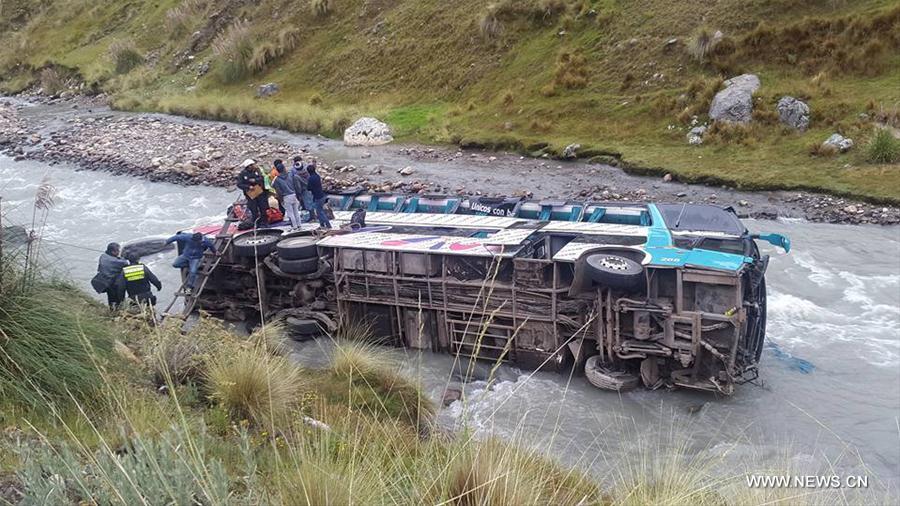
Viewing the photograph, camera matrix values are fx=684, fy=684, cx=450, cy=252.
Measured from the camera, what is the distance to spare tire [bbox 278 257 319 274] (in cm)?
1280

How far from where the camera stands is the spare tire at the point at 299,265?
1280 cm

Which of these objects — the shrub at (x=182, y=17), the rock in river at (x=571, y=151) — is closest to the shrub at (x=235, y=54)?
the shrub at (x=182, y=17)

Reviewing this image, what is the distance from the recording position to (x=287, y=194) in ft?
45.9

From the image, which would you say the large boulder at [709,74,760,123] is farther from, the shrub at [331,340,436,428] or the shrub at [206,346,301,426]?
the shrub at [206,346,301,426]

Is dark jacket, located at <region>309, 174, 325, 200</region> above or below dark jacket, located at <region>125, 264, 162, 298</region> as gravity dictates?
above

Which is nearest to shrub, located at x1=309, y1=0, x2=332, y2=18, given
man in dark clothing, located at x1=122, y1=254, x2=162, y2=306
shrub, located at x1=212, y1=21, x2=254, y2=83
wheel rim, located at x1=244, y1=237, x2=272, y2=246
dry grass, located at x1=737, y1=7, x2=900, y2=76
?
shrub, located at x1=212, y1=21, x2=254, y2=83

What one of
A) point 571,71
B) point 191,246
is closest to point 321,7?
point 571,71

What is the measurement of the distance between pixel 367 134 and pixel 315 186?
15835 mm

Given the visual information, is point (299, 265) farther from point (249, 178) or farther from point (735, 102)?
point (735, 102)

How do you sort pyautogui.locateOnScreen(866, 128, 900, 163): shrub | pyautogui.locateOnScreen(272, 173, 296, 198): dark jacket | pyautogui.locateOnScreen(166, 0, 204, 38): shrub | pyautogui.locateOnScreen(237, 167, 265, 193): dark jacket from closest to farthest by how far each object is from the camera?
pyautogui.locateOnScreen(237, 167, 265, 193): dark jacket → pyautogui.locateOnScreen(272, 173, 296, 198): dark jacket → pyautogui.locateOnScreen(866, 128, 900, 163): shrub → pyautogui.locateOnScreen(166, 0, 204, 38): shrub

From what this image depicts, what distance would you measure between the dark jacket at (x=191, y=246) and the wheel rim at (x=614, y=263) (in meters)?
7.81

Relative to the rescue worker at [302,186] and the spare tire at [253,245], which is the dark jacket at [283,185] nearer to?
the rescue worker at [302,186]

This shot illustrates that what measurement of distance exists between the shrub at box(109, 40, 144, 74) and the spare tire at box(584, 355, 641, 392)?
46122 millimetres

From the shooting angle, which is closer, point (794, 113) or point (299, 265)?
point (299, 265)
